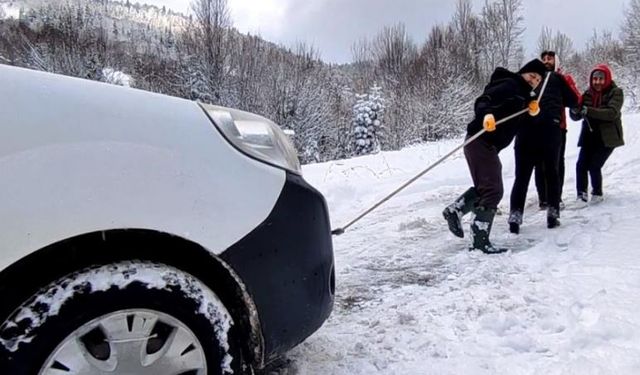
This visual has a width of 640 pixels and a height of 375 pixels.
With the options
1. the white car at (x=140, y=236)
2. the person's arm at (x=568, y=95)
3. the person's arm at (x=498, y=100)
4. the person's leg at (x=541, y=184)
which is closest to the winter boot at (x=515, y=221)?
the person's leg at (x=541, y=184)

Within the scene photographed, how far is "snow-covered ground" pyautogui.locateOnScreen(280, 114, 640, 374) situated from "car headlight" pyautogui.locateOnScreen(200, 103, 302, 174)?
1024mm

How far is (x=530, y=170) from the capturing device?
198 inches

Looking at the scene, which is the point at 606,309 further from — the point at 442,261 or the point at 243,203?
the point at 243,203

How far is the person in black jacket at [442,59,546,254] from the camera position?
14.0ft

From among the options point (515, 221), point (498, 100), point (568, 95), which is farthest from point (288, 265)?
point (568, 95)

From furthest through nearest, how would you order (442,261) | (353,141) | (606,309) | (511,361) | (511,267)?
1. (353,141)
2. (442,261)
3. (511,267)
4. (606,309)
5. (511,361)

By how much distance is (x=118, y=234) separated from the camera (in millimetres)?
1539

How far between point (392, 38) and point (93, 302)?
3986 cm

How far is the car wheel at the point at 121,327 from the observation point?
1.38m

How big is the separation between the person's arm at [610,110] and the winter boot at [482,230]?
2.16 meters

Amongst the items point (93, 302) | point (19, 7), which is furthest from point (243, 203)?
point (19, 7)

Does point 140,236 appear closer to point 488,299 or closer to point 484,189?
point 488,299

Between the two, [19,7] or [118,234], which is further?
[19,7]

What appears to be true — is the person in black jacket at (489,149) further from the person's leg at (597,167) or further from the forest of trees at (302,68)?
the forest of trees at (302,68)
